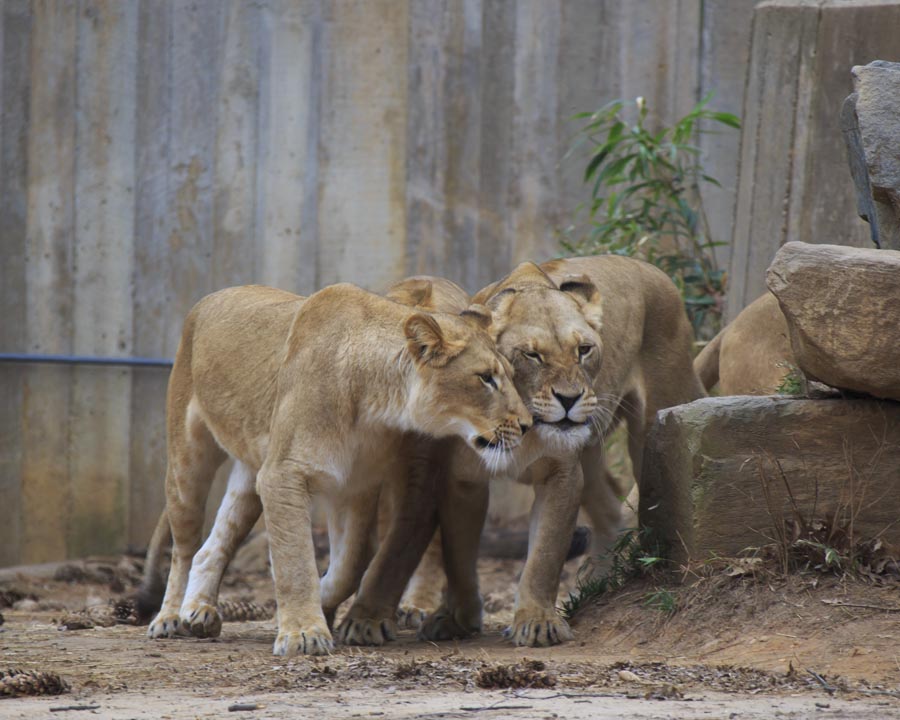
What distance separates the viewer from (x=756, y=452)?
478 centimetres

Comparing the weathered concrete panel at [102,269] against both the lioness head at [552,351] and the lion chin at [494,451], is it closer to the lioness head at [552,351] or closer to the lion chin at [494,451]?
the lioness head at [552,351]

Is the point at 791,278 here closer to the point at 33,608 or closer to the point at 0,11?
the point at 33,608

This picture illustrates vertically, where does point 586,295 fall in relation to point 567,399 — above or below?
above

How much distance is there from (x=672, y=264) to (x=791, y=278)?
12.0 feet

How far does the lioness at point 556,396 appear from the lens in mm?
4828

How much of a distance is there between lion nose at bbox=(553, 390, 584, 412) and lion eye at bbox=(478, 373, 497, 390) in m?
0.20

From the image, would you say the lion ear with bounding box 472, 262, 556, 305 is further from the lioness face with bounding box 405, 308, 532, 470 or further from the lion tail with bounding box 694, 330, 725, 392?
the lion tail with bounding box 694, 330, 725, 392

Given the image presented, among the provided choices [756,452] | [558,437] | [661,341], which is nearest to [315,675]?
[558,437]

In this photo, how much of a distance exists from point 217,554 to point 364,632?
82 cm

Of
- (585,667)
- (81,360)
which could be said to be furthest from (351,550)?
(81,360)

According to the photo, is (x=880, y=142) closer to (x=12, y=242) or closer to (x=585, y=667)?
(x=585, y=667)

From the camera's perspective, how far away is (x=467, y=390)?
470 cm

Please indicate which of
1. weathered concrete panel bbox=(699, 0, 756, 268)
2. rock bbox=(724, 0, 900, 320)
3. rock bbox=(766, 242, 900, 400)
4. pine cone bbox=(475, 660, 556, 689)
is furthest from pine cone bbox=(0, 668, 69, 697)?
weathered concrete panel bbox=(699, 0, 756, 268)

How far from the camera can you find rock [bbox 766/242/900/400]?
4359mm
